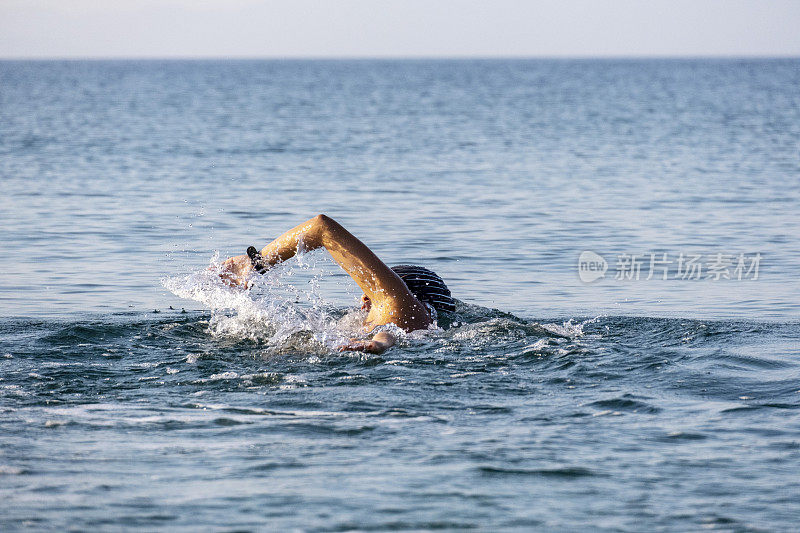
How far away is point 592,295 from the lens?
12102 millimetres

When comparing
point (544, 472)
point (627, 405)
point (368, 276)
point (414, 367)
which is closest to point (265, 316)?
point (368, 276)

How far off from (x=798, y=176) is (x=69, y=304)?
1925 centimetres

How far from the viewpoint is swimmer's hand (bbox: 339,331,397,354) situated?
769 cm

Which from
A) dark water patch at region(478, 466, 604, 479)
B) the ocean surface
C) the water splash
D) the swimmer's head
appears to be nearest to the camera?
the ocean surface

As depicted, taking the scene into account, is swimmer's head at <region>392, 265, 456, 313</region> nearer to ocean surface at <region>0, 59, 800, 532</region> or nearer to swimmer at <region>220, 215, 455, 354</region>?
swimmer at <region>220, 215, 455, 354</region>

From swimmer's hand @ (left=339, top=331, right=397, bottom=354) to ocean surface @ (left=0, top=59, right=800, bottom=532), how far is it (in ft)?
0.48

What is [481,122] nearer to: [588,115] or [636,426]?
[588,115]

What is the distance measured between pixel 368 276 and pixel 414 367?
84 cm

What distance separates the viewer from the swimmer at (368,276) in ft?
25.1

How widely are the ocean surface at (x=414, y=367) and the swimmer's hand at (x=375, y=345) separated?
15 cm

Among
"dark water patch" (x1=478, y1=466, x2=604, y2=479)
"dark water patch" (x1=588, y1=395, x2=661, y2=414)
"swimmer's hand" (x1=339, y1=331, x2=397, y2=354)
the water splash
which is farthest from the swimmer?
"dark water patch" (x1=478, y1=466, x2=604, y2=479)

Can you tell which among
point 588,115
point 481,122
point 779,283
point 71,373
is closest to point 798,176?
point 779,283

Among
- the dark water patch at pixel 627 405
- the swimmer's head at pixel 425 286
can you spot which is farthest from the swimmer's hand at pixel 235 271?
the dark water patch at pixel 627 405

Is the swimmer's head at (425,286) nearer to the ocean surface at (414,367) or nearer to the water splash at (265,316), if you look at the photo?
the ocean surface at (414,367)
